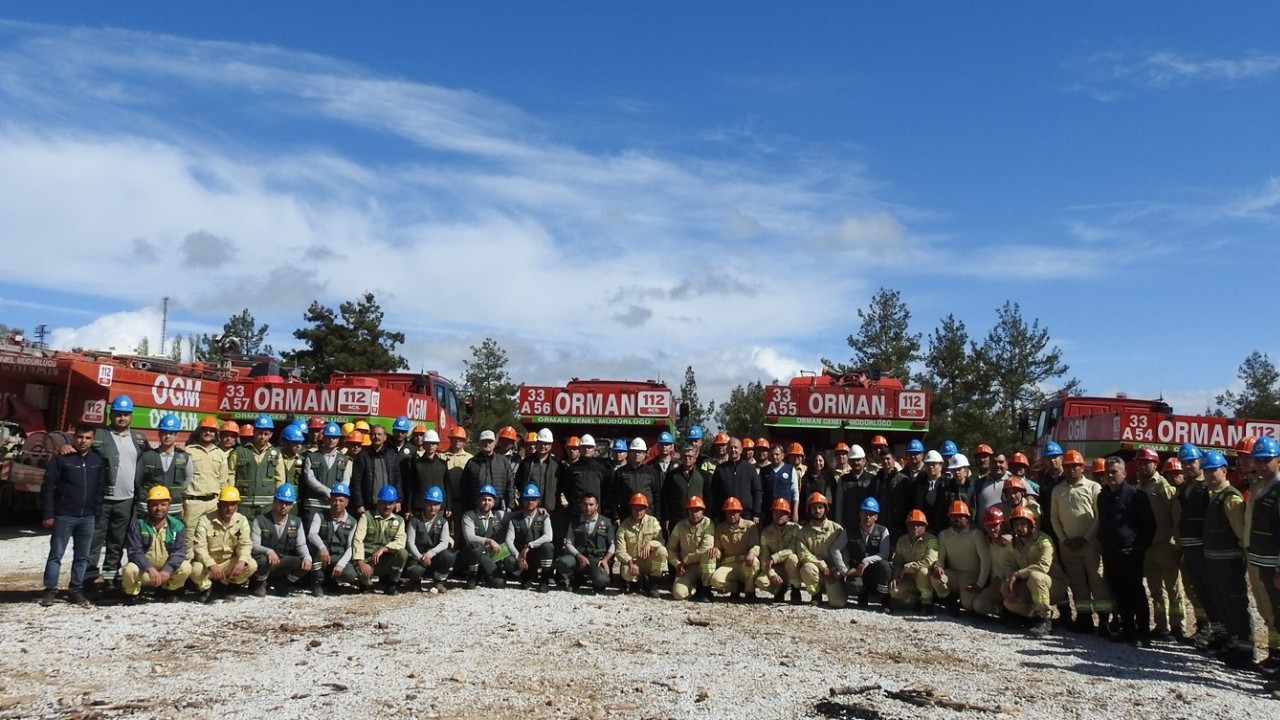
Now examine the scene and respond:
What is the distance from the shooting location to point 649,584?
11281 mm

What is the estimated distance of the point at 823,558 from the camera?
430 inches

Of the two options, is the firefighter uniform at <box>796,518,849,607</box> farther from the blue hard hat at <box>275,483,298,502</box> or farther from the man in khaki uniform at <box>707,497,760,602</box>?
the blue hard hat at <box>275,483,298,502</box>

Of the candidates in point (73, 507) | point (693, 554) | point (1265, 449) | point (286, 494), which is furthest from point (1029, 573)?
point (73, 507)

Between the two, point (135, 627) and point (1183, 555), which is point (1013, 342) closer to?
point (1183, 555)

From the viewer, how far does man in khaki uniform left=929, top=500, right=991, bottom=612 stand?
10148mm

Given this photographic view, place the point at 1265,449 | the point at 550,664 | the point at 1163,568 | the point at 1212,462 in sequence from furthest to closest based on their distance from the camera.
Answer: the point at 1163,568 → the point at 1212,462 → the point at 1265,449 → the point at 550,664

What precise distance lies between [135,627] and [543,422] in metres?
8.87

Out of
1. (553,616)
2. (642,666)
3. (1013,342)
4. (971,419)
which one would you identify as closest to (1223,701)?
(642,666)

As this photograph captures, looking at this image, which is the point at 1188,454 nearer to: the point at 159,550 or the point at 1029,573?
the point at 1029,573

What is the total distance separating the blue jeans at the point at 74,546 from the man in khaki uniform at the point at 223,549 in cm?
99

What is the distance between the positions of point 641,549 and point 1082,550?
15.3ft

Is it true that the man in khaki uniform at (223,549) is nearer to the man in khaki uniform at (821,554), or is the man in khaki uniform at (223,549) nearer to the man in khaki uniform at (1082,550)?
the man in khaki uniform at (821,554)

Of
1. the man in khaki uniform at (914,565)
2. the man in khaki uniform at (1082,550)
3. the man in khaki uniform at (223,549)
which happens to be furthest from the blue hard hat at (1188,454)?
the man in khaki uniform at (223,549)

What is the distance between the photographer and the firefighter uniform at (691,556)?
10961 mm
